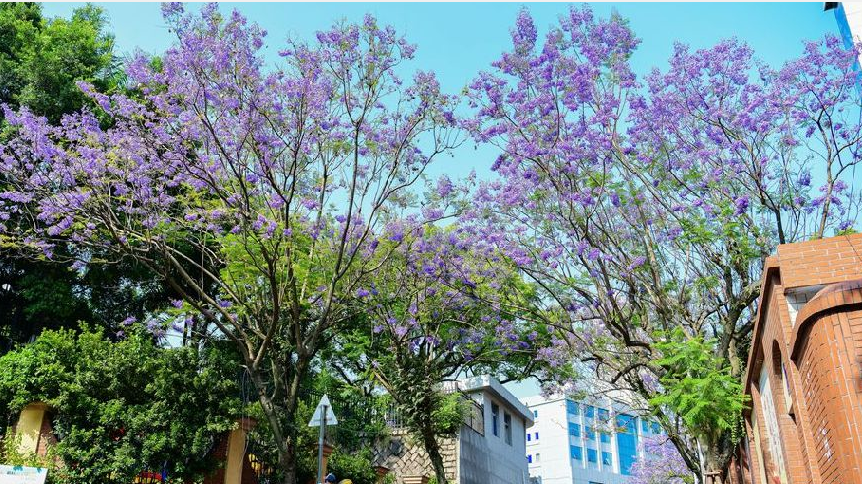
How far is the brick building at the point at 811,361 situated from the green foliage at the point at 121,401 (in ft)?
30.1

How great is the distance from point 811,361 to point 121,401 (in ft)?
35.3

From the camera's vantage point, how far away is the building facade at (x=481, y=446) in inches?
822

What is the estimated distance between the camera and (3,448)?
11.5m

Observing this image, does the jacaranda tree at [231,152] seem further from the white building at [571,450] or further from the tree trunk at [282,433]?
the white building at [571,450]

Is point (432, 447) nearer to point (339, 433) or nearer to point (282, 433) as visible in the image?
point (339, 433)

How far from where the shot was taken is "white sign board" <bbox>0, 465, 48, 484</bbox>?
9.55m

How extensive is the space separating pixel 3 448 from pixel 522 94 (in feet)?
33.7

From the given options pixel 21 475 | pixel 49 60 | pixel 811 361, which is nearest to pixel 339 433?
pixel 21 475

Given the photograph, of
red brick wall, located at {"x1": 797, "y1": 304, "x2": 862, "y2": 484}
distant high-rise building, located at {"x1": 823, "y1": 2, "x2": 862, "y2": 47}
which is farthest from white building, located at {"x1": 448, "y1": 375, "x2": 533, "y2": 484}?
red brick wall, located at {"x1": 797, "y1": 304, "x2": 862, "y2": 484}

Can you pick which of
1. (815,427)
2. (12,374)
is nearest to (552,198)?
(815,427)

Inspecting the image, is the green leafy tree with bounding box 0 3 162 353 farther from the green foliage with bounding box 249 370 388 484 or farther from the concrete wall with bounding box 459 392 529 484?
the concrete wall with bounding box 459 392 529 484

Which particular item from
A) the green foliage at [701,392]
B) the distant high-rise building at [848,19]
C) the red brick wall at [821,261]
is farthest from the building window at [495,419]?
the red brick wall at [821,261]

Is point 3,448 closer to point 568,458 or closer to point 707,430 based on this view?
point 707,430

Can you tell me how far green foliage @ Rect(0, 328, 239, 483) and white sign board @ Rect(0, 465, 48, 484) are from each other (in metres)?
1.66
